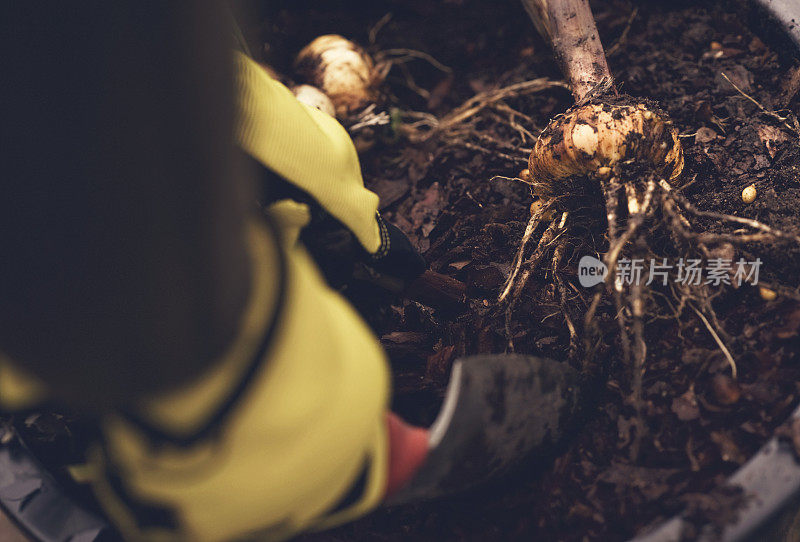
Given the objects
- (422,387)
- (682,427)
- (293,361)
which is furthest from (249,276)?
(682,427)

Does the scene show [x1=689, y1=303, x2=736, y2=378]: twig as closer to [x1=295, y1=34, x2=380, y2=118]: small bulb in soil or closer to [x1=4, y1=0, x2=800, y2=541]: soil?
[x1=4, y1=0, x2=800, y2=541]: soil

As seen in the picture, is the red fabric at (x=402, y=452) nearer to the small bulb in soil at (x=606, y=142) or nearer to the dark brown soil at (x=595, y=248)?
the dark brown soil at (x=595, y=248)

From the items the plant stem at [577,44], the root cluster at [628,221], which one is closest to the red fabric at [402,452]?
the root cluster at [628,221]

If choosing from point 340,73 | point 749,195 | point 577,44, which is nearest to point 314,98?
point 340,73

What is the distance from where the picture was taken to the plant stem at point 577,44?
1.27 meters

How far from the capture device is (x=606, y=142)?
3.57 ft

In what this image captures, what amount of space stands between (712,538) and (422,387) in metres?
0.56

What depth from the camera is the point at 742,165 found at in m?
1.26

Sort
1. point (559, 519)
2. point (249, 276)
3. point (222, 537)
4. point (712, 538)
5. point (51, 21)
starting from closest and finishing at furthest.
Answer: point (51, 21) < point (249, 276) < point (222, 537) < point (712, 538) < point (559, 519)

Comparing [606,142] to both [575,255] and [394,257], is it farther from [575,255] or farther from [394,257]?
[394,257]

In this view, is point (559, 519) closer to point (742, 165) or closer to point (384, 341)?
point (384, 341)

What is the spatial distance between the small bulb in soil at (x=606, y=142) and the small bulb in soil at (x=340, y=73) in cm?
71

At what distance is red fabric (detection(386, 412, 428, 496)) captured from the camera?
2.39 feet

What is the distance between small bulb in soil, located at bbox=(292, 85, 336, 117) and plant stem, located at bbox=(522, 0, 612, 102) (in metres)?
0.62
